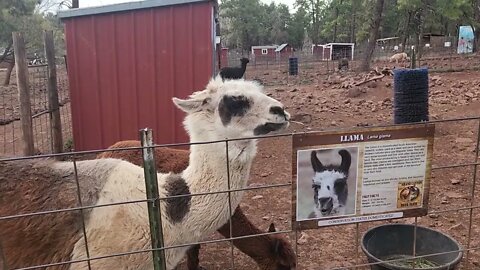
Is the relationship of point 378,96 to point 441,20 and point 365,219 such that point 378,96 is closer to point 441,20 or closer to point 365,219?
point 365,219

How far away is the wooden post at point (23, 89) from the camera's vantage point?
19.5 feet

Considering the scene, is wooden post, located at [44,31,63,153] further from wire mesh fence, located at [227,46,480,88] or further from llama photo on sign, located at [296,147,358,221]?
wire mesh fence, located at [227,46,480,88]

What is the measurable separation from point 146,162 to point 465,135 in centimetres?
815

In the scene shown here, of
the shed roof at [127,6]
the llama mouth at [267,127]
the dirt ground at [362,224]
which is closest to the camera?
the llama mouth at [267,127]

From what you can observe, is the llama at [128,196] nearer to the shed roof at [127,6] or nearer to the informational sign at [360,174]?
the informational sign at [360,174]

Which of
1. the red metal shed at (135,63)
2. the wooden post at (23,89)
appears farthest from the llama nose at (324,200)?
the red metal shed at (135,63)

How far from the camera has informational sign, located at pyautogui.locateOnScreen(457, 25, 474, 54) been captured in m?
40.5

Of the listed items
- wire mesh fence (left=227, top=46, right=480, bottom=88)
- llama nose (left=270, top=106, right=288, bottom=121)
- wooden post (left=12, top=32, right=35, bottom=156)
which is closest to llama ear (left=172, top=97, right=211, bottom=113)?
llama nose (left=270, top=106, right=288, bottom=121)

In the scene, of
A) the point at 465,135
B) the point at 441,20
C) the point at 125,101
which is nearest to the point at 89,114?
the point at 125,101

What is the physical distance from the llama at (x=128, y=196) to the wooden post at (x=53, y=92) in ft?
13.9

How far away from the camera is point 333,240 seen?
499 cm

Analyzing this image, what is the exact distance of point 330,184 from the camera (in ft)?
8.63

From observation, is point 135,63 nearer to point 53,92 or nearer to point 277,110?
point 53,92

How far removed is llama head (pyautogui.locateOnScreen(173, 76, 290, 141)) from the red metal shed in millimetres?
4220
